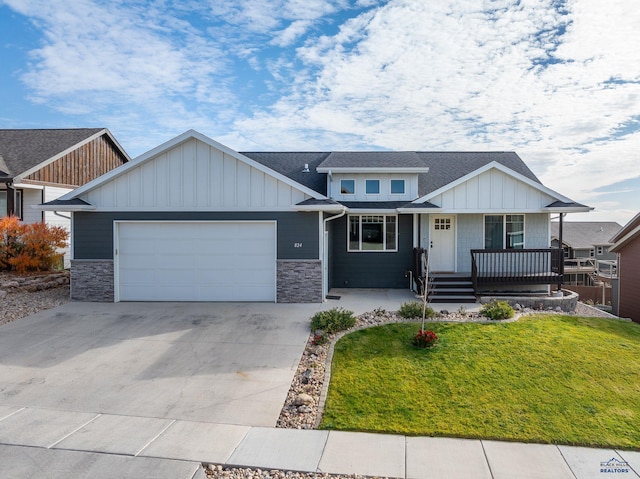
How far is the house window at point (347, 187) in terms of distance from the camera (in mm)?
13750

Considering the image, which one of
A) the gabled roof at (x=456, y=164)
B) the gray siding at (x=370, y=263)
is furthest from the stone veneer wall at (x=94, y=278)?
the gabled roof at (x=456, y=164)

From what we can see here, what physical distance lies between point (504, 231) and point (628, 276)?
235 inches

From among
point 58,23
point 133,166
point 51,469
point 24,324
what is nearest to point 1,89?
point 58,23

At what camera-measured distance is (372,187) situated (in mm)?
13742

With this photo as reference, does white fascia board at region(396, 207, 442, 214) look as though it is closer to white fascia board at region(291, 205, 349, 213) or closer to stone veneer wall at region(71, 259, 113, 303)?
white fascia board at region(291, 205, 349, 213)

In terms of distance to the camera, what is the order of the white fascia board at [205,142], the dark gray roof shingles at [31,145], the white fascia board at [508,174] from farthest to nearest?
the dark gray roof shingles at [31,145] → the white fascia board at [508,174] → the white fascia board at [205,142]

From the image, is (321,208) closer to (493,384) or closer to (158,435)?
(493,384)

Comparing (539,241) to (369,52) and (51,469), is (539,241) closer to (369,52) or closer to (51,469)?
(369,52)

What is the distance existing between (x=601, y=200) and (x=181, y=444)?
26071 millimetres

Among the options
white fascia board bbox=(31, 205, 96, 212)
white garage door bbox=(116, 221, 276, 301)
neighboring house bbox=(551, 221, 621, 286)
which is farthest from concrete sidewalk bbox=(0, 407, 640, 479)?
neighboring house bbox=(551, 221, 621, 286)

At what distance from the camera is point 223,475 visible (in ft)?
12.8

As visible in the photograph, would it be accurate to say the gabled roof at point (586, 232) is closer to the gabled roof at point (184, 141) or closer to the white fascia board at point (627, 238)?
the white fascia board at point (627, 238)

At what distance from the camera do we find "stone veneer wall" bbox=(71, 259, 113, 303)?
1128 centimetres

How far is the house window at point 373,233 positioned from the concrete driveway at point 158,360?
3948mm
